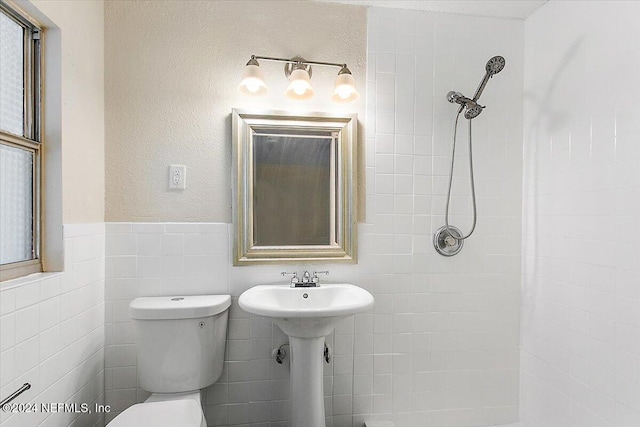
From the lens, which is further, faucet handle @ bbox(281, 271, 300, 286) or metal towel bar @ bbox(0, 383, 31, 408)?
faucet handle @ bbox(281, 271, 300, 286)

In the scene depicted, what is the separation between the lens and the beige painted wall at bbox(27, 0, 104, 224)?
4.35ft

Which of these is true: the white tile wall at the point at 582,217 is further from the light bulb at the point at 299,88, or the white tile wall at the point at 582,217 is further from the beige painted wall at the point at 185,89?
the light bulb at the point at 299,88

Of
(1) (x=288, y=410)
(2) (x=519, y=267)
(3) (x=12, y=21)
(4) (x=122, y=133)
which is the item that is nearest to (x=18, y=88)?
(3) (x=12, y=21)

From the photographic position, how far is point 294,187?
177 centimetres

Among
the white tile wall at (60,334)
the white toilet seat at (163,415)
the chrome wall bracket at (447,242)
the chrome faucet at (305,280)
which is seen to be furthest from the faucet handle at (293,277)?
the white tile wall at (60,334)

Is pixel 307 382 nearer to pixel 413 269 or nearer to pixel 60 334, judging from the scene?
pixel 413 269

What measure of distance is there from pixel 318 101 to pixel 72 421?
5.68ft

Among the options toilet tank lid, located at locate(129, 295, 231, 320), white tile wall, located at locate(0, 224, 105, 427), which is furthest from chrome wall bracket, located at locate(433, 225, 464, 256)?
white tile wall, located at locate(0, 224, 105, 427)

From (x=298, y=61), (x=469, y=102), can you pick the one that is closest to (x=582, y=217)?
(x=469, y=102)

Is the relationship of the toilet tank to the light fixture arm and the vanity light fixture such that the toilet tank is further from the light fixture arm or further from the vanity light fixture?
the light fixture arm

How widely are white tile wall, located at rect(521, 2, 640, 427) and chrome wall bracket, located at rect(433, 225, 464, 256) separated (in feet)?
1.28

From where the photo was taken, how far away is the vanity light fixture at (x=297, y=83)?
5.26ft

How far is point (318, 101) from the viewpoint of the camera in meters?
1.79

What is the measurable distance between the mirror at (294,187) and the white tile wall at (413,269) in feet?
0.31
